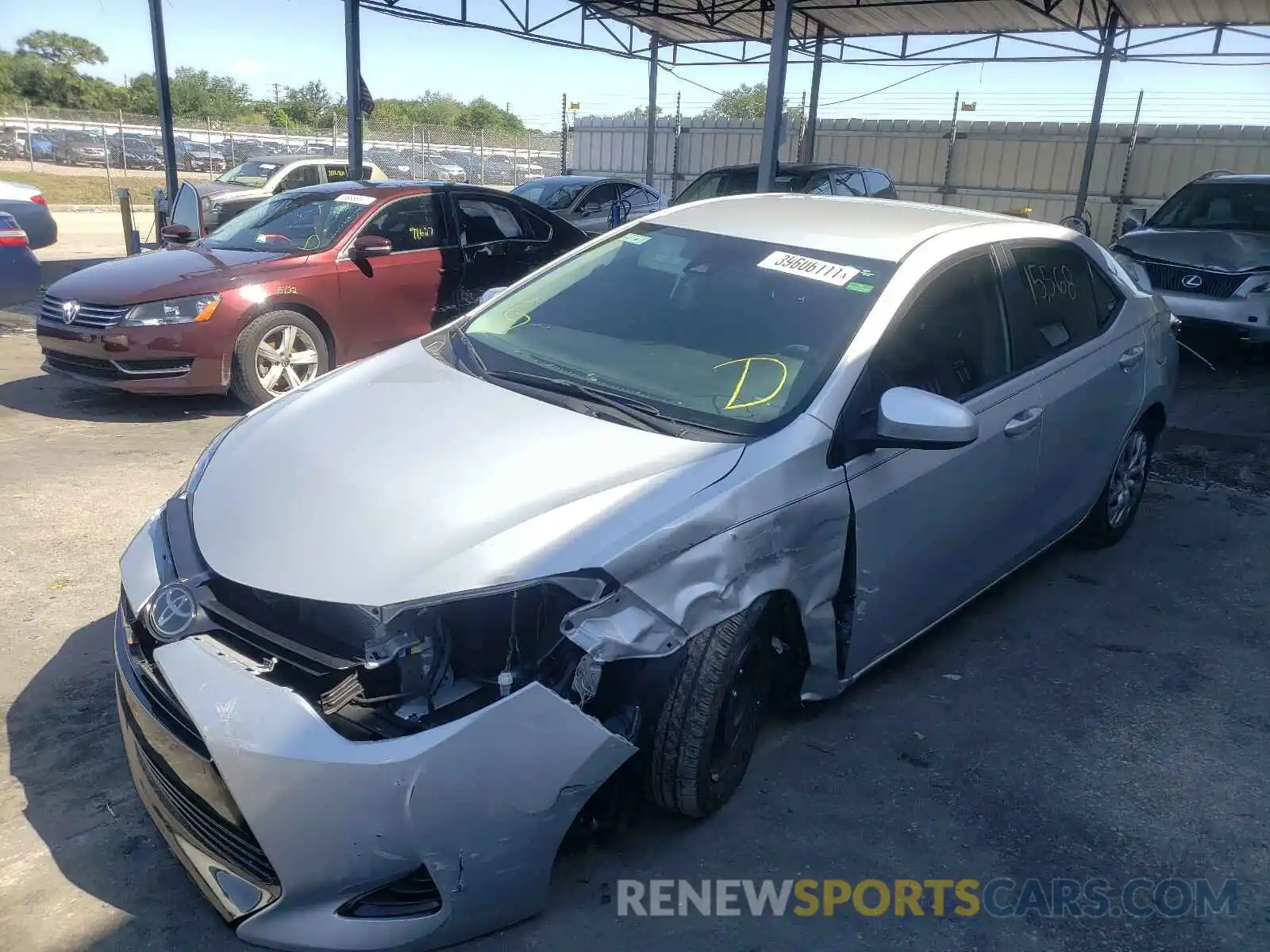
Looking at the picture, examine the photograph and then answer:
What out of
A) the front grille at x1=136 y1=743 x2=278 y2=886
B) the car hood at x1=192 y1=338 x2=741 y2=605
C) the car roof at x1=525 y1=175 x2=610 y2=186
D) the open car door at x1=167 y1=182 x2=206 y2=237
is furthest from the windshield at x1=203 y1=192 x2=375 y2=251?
the car roof at x1=525 y1=175 x2=610 y2=186

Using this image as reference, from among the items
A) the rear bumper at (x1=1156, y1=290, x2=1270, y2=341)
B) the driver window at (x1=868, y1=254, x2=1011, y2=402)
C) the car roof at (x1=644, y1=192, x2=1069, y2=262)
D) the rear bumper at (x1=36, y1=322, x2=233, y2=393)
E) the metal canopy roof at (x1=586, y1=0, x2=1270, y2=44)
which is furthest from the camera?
the metal canopy roof at (x1=586, y1=0, x2=1270, y2=44)

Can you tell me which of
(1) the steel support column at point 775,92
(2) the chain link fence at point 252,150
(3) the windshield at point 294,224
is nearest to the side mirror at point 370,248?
(3) the windshield at point 294,224

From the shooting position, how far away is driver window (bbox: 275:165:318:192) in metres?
15.3

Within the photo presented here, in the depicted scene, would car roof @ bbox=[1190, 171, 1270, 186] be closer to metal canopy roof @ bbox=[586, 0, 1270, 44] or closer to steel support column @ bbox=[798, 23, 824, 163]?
metal canopy roof @ bbox=[586, 0, 1270, 44]

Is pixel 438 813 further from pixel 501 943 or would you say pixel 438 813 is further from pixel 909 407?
pixel 909 407

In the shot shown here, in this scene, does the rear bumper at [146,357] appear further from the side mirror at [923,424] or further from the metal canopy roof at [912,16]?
the metal canopy roof at [912,16]

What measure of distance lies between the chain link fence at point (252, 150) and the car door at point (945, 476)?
26.1 meters

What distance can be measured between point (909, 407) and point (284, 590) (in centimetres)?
176

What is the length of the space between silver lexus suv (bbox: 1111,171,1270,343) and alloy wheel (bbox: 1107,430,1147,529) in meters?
3.58

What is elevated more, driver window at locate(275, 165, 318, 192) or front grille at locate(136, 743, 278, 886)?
driver window at locate(275, 165, 318, 192)

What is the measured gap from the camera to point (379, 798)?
6.73 ft

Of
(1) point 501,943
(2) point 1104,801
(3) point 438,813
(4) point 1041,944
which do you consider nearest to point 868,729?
(2) point 1104,801

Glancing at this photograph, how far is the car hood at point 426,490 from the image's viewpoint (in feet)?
7.47

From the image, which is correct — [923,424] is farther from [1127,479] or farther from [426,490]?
[1127,479]
